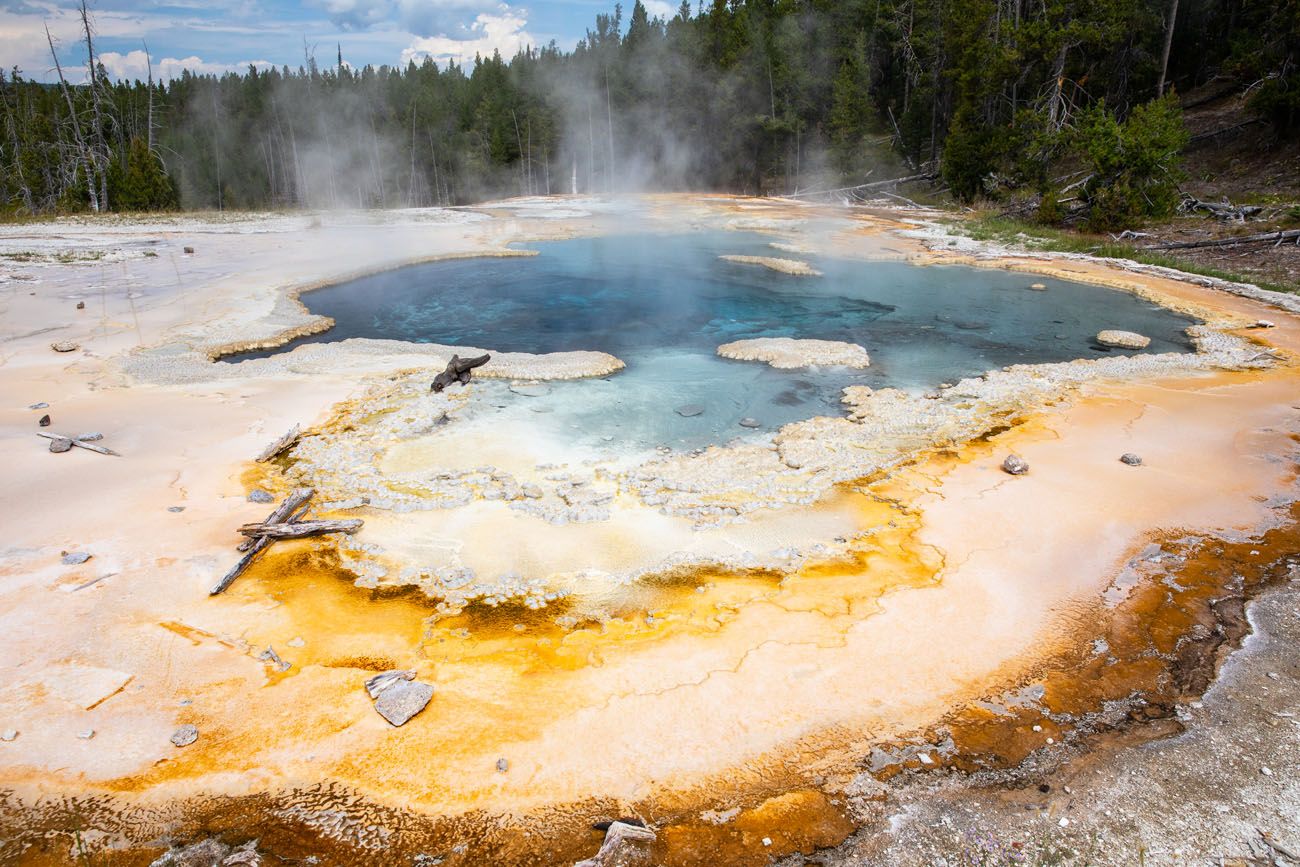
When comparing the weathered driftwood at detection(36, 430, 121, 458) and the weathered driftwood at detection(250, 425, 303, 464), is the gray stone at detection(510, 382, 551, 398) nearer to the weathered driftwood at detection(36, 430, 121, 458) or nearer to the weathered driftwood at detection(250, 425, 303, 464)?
the weathered driftwood at detection(250, 425, 303, 464)

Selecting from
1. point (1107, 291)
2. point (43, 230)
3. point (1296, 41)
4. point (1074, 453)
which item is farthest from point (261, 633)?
point (1296, 41)

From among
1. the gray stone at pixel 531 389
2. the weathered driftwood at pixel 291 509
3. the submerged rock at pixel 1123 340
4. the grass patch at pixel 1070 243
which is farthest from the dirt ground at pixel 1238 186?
A: the weathered driftwood at pixel 291 509

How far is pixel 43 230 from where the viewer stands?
20516 mm

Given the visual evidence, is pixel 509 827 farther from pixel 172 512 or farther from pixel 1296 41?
pixel 1296 41

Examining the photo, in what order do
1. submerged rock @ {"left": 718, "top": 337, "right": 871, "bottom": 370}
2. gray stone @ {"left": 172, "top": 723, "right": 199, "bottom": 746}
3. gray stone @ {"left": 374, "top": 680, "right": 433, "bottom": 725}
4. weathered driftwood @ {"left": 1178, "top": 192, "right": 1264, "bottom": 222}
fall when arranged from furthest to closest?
1. weathered driftwood @ {"left": 1178, "top": 192, "right": 1264, "bottom": 222}
2. submerged rock @ {"left": 718, "top": 337, "right": 871, "bottom": 370}
3. gray stone @ {"left": 374, "top": 680, "right": 433, "bottom": 725}
4. gray stone @ {"left": 172, "top": 723, "right": 199, "bottom": 746}

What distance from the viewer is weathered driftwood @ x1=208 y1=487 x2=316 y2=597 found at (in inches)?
189

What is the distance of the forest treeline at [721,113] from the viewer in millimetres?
19484

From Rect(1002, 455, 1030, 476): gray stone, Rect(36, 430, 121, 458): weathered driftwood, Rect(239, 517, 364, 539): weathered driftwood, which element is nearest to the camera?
Rect(239, 517, 364, 539): weathered driftwood

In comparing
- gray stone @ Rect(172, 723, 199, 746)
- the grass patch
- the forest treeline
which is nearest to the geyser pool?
the grass patch

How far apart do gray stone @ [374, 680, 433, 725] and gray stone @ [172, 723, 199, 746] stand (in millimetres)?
879

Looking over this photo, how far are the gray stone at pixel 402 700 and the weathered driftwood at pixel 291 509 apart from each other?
2132mm

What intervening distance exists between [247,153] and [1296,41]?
52.3m

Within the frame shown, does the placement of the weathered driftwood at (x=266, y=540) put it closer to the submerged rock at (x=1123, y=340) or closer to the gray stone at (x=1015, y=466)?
the gray stone at (x=1015, y=466)

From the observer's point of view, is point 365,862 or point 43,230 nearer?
point 365,862
